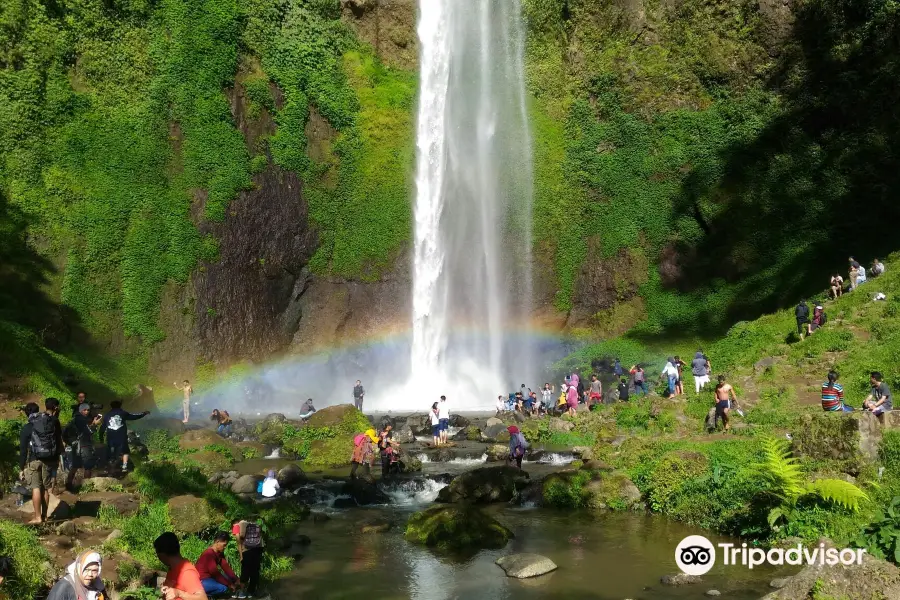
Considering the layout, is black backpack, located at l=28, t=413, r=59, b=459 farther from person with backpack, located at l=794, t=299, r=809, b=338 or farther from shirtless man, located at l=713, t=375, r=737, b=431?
person with backpack, located at l=794, t=299, r=809, b=338

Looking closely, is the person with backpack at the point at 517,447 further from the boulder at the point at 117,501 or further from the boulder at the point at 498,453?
the boulder at the point at 117,501

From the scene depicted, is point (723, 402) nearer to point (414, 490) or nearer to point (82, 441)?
point (414, 490)

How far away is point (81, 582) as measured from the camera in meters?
6.45

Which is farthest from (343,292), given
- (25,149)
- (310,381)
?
(25,149)

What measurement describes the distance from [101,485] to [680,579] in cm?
1129

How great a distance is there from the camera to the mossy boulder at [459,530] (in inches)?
512

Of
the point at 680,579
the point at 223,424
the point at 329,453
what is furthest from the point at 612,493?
the point at 223,424

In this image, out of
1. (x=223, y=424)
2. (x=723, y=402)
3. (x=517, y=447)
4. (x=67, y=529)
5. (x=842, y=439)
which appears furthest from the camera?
(x=223, y=424)

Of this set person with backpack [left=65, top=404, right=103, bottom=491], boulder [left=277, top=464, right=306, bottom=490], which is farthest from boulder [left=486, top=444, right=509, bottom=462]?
person with backpack [left=65, top=404, right=103, bottom=491]

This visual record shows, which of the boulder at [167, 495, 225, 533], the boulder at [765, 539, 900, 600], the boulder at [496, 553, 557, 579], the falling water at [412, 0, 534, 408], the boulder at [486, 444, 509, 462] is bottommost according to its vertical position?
the boulder at [496, 553, 557, 579]

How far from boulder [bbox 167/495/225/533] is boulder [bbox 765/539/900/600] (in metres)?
8.89

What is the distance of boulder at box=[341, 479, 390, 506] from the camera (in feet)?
55.3

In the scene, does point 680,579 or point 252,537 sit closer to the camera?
point 252,537

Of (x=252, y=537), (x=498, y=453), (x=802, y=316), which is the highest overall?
(x=802, y=316)
